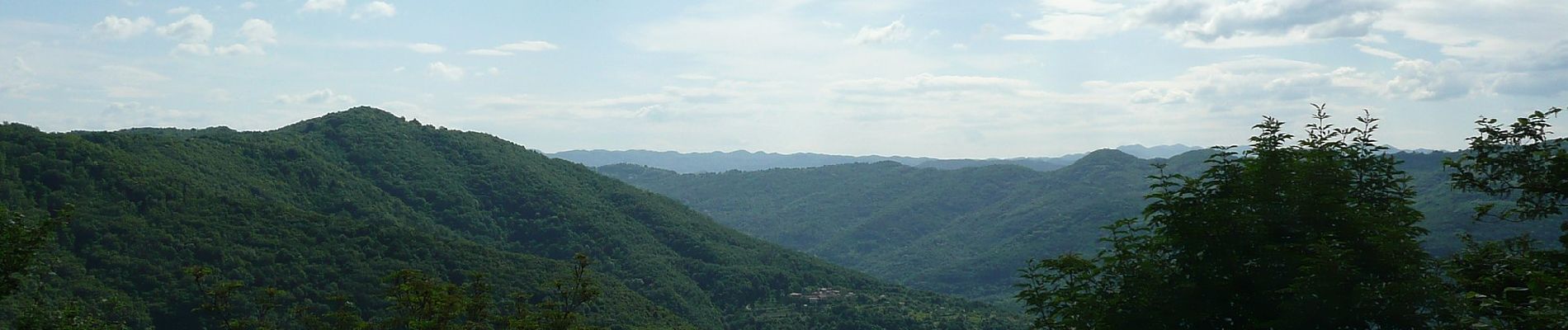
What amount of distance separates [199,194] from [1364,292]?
72.1 meters

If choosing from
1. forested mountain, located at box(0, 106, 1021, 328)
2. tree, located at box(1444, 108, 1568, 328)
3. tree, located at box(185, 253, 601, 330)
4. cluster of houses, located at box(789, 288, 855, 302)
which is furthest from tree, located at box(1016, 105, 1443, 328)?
cluster of houses, located at box(789, 288, 855, 302)

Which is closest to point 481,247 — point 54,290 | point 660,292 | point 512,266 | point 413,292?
point 512,266

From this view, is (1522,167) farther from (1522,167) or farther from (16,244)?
(16,244)

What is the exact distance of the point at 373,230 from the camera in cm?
7025

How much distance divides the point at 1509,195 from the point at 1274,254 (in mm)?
3111

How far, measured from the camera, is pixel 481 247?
253 ft

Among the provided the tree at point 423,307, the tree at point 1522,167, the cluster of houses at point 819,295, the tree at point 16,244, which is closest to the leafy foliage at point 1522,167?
the tree at point 1522,167

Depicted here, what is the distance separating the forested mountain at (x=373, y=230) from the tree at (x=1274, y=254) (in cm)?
1937

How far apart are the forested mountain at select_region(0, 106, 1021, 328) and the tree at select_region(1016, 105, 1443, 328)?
63.5ft

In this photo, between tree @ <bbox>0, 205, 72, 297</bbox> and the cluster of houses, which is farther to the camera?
the cluster of houses

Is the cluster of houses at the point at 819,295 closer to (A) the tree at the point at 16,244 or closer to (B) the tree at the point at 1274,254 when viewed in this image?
(B) the tree at the point at 1274,254

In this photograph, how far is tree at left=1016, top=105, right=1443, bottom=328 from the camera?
1276 cm

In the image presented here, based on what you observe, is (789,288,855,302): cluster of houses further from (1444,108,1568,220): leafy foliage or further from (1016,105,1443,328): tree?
(1444,108,1568,220): leafy foliage

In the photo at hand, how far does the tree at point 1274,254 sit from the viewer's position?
12.8m
